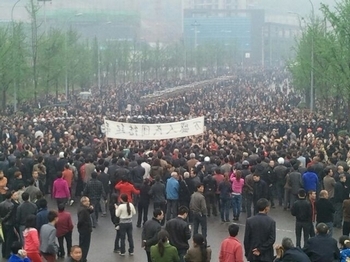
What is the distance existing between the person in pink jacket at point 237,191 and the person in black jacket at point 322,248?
557 centimetres

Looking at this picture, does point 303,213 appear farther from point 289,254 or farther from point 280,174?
point 280,174

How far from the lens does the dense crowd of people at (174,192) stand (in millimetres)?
11289

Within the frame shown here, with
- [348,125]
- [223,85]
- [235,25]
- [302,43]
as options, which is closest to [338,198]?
[348,125]

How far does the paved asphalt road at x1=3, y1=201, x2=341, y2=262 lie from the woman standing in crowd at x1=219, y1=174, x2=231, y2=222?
0.23m

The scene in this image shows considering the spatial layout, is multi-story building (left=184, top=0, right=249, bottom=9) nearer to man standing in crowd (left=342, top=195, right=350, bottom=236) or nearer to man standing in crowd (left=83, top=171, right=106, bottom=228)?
man standing in crowd (left=83, top=171, right=106, bottom=228)

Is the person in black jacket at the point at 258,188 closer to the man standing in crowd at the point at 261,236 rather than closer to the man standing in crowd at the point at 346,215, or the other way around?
the man standing in crowd at the point at 346,215

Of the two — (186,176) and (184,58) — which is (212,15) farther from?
(186,176)

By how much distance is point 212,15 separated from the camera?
5758 inches

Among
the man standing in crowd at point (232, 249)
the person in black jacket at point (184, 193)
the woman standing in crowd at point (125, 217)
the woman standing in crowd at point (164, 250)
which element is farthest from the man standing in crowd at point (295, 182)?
the woman standing in crowd at point (164, 250)

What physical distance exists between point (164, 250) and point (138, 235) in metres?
5.24

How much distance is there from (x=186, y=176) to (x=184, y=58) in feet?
252

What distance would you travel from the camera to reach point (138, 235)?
1588 centimetres

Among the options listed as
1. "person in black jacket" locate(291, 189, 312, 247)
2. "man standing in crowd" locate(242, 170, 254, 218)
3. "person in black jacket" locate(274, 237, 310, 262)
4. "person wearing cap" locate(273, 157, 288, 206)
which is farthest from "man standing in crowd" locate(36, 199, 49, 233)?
"person wearing cap" locate(273, 157, 288, 206)

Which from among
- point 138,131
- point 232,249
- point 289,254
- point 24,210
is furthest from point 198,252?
point 138,131
